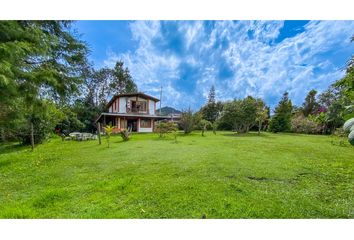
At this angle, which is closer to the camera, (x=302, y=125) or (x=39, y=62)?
(x=39, y=62)

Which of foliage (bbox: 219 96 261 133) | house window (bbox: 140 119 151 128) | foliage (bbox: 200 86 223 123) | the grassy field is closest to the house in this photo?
house window (bbox: 140 119 151 128)

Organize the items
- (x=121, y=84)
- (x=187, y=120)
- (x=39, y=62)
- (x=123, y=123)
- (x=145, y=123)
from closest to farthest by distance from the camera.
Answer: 1. (x=39, y=62)
2. (x=187, y=120)
3. (x=121, y=84)
4. (x=123, y=123)
5. (x=145, y=123)

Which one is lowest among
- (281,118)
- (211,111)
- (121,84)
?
(281,118)

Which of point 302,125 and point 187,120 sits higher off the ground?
point 187,120

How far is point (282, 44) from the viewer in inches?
167

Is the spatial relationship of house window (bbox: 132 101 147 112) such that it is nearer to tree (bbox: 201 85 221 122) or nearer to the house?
the house

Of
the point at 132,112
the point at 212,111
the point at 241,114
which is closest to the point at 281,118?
the point at 241,114

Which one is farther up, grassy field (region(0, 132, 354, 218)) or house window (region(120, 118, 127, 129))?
house window (region(120, 118, 127, 129))

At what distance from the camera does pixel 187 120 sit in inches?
580

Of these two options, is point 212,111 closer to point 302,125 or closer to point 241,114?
point 241,114

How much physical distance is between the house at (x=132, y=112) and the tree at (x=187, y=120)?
3219 millimetres

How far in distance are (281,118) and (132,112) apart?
1296cm

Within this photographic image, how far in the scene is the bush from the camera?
49.3ft

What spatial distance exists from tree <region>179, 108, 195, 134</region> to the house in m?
3.22
